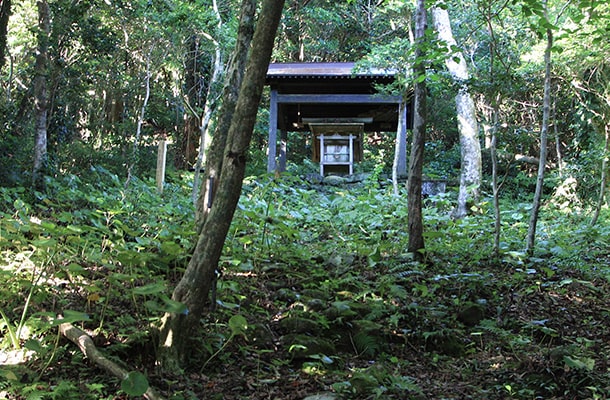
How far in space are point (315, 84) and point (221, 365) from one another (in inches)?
539

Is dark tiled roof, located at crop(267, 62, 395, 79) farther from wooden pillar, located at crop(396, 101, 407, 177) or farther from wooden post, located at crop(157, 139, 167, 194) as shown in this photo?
wooden post, located at crop(157, 139, 167, 194)

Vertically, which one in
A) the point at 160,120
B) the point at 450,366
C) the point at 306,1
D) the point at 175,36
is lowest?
the point at 450,366

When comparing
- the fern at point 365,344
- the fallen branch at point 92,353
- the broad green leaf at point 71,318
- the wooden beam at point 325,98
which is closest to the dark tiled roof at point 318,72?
the wooden beam at point 325,98

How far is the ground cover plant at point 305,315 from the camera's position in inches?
151

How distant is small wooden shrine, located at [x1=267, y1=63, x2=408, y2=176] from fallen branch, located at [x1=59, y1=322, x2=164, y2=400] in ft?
38.7

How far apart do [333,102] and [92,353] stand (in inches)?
536

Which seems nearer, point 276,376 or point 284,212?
point 276,376

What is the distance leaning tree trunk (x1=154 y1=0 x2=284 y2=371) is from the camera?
12.8 ft

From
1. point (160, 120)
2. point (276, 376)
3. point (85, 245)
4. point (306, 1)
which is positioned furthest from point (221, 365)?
point (306, 1)

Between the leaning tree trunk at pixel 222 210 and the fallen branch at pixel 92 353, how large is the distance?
0.39m

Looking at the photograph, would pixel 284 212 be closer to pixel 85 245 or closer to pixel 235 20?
pixel 85 245

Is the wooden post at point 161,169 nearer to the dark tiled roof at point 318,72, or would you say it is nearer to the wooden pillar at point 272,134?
the wooden pillar at point 272,134

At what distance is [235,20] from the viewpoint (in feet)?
49.7

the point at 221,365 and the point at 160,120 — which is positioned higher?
the point at 160,120
